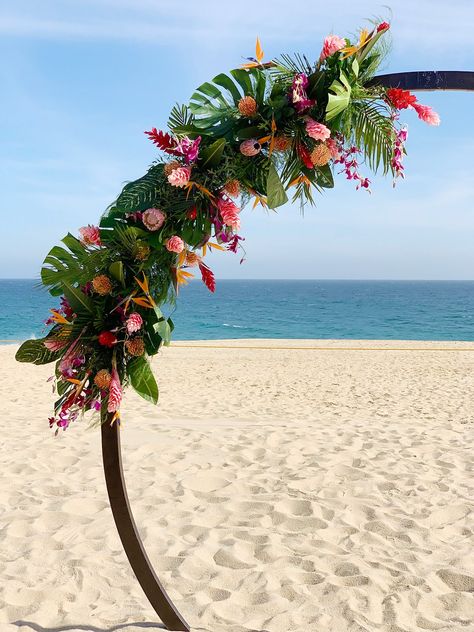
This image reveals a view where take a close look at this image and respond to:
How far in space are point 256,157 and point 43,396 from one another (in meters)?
7.23

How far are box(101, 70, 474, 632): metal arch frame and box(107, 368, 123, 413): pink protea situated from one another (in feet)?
0.57

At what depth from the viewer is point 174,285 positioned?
8.38ft

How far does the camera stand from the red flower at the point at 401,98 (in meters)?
2.41

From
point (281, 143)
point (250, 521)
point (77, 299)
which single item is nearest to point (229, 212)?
point (281, 143)

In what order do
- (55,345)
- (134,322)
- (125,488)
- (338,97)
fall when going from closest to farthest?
(338,97) → (134,322) → (55,345) → (125,488)

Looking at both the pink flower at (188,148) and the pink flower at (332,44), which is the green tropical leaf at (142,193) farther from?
the pink flower at (332,44)

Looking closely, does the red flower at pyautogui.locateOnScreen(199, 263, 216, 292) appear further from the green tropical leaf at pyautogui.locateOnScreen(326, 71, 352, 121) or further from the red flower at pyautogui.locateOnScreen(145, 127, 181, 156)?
the green tropical leaf at pyautogui.locateOnScreen(326, 71, 352, 121)

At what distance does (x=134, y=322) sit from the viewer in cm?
239

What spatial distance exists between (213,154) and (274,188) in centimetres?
27

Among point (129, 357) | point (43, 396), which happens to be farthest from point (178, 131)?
point (43, 396)

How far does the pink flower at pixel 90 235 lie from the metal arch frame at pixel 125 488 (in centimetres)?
74

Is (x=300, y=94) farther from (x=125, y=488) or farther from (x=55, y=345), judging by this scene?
(x=125, y=488)

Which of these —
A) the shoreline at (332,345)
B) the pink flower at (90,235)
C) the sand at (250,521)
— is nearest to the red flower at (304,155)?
the pink flower at (90,235)

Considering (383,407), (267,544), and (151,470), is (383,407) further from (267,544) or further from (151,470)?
(267,544)
